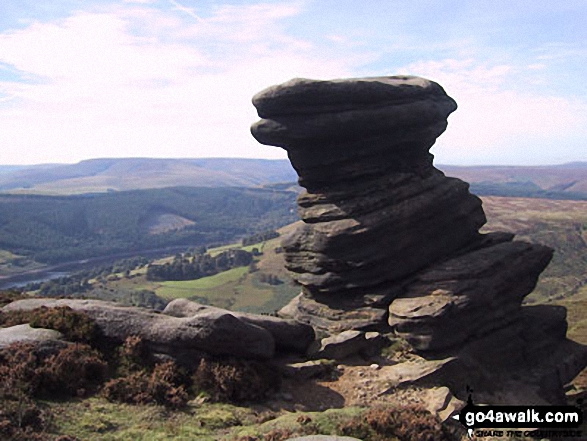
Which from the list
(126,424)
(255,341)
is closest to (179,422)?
(126,424)

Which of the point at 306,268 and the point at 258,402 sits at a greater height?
the point at 306,268

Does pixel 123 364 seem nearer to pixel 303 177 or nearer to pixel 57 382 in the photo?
pixel 57 382

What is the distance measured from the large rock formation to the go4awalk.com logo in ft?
10.7

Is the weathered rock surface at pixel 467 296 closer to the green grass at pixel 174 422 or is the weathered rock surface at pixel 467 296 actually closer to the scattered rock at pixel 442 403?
the scattered rock at pixel 442 403

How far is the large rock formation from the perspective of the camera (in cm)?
3219

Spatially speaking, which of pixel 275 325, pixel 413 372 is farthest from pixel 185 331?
pixel 413 372

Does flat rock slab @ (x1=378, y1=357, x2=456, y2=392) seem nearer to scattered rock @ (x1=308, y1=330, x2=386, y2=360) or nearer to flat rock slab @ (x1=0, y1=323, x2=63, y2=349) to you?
scattered rock @ (x1=308, y1=330, x2=386, y2=360)

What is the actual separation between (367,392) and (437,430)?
6.66 m

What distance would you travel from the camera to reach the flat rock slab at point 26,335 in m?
21.9

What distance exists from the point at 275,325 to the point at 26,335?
43.5 ft

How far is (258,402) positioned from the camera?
2320 centimetres

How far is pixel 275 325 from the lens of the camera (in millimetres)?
29031

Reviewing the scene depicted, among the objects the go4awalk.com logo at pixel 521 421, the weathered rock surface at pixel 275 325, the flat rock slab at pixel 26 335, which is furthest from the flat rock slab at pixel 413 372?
the flat rock slab at pixel 26 335

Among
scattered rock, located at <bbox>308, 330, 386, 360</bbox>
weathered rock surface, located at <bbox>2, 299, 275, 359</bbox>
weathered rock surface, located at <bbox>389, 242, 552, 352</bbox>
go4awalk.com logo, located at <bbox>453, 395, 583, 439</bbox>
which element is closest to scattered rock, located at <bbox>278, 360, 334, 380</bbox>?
scattered rock, located at <bbox>308, 330, 386, 360</bbox>
